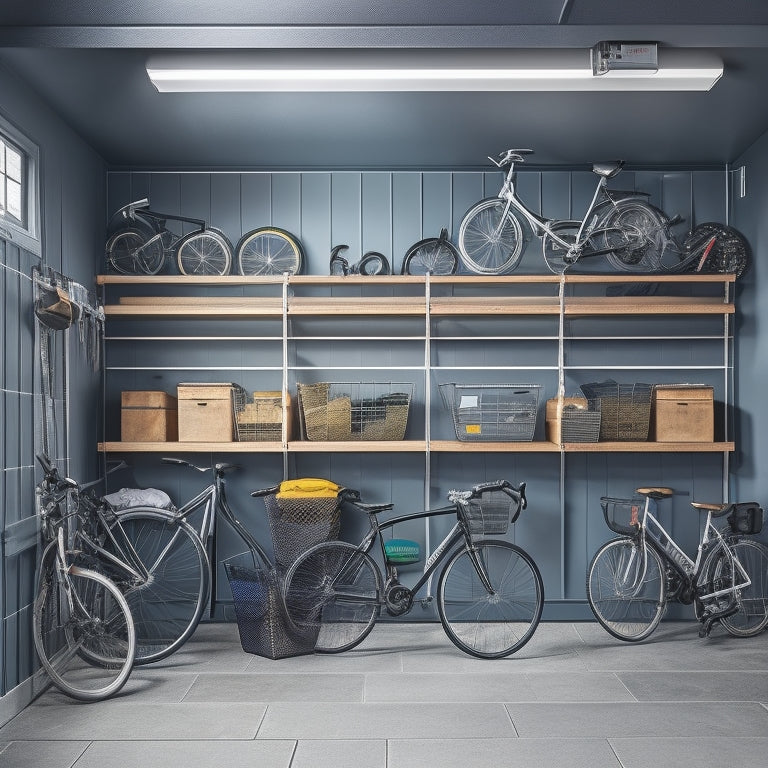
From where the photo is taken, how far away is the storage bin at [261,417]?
492 centimetres

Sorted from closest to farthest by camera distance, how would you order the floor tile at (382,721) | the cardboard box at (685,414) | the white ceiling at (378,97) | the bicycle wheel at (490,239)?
the white ceiling at (378,97)
the floor tile at (382,721)
the cardboard box at (685,414)
the bicycle wheel at (490,239)

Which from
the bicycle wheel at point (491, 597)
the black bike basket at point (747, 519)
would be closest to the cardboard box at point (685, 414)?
the black bike basket at point (747, 519)

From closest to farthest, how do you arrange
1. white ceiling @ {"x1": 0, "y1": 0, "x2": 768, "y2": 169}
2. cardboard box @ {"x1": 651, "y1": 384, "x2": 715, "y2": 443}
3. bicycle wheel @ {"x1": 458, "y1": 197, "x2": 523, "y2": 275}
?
white ceiling @ {"x1": 0, "y1": 0, "x2": 768, "y2": 169}
cardboard box @ {"x1": 651, "y1": 384, "x2": 715, "y2": 443}
bicycle wheel @ {"x1": 458, "y1": 197, "x2": 523, "y2": 275}

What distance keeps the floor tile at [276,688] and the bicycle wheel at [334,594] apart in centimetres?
42

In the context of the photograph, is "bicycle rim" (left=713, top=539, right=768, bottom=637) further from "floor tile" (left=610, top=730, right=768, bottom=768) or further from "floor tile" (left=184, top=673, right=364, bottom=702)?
"floor tile" (left=184, top=673, right=364, bottom=702)

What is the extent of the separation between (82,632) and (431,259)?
2.99 m

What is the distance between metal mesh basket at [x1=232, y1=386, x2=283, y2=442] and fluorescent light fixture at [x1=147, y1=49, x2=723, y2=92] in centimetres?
183

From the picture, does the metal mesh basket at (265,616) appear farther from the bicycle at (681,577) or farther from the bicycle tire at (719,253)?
the bicycle tire at (719,253)

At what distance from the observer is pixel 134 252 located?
5109mm

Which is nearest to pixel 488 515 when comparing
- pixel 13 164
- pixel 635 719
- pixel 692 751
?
pixel 635 719

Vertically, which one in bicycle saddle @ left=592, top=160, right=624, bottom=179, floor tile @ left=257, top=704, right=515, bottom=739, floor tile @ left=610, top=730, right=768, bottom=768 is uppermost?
bicycle saddle @ left=592, top=160, right=624, bottom=179

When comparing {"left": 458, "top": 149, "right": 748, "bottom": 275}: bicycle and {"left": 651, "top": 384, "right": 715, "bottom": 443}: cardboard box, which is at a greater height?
{"left": 458, "top": 149, "right": 748, "bottom": 275}: bicycle

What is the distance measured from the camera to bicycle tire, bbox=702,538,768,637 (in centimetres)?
471

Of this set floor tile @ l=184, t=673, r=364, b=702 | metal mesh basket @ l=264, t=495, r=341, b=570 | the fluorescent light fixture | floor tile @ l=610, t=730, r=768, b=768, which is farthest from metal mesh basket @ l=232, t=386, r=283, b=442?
floor tile @ l=610, t=730, r=768, b=768
